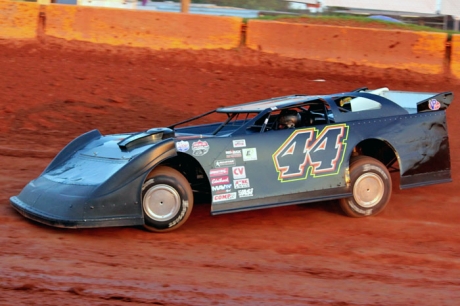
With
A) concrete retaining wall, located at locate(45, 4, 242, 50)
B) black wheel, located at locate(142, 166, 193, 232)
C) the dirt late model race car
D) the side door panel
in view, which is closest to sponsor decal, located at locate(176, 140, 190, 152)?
the dirt late model race car

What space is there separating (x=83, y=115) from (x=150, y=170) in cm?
495

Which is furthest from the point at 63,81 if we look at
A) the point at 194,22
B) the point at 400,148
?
the point at 400,148

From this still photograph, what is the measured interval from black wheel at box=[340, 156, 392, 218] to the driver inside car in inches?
30.9

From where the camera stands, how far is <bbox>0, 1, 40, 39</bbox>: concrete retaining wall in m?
13.2

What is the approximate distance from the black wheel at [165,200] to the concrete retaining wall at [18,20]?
7.91 meters

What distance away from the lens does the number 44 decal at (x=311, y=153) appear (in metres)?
6.86

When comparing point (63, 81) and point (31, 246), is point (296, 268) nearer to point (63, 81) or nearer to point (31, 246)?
point (31, 246)

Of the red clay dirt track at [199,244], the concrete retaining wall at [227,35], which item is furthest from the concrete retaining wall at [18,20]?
the red clay dirt track at [199,244]

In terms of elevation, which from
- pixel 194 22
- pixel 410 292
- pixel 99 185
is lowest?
pixel 410 292

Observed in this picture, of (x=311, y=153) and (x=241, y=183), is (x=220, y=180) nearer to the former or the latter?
(x=241, y=183)

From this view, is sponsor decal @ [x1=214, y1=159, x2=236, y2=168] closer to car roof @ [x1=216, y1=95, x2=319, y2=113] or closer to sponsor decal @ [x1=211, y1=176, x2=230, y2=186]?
sponsor decal @ [x1=211, y1=176, x2=230, y2=186]

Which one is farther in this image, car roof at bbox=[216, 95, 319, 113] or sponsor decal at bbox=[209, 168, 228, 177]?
car roof at bbox=[216, 95, 319, 113]

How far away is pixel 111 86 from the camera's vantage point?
12.0 meters

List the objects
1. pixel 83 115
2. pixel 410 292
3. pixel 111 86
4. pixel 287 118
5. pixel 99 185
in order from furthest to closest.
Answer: pixel 111 86 → pixel 83 115 → pixel 287 118 → pixel 99 185 → pixel 410 292
